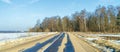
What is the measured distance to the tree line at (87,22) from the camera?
113 m

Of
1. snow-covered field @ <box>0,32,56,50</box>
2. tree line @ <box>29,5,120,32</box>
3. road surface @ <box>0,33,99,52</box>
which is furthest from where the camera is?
tree line @ <box>29,5,120,32</box>

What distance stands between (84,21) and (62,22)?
31.6 m

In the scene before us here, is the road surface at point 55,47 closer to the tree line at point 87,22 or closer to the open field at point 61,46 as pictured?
the open field at point 61,46

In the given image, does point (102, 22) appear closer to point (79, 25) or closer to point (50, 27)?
point (79, 25)

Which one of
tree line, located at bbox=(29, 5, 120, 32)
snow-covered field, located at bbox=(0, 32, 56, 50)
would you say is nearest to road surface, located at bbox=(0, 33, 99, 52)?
snow-covered field, located at bbox=(0, 32, 56, 50)

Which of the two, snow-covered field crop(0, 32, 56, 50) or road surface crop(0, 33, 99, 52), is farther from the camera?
snow-covered field crop(0, 32, 56, 50)

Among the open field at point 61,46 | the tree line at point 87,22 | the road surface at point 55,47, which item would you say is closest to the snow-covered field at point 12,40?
the open field at point 61,46

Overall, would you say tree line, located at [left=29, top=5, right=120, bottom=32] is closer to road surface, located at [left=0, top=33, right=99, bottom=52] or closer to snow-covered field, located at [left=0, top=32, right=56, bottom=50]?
snow-covered field, located at [left=0, top=32, right=56, bottom=50]

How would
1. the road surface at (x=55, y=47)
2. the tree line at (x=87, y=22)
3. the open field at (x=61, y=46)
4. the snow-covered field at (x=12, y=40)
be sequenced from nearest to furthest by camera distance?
the road surface at (x=55, y=47)
the open field at (x=61, y=46)
the snow-covered field at (x=12, y=40)
the tree line at (x=87, y=22)

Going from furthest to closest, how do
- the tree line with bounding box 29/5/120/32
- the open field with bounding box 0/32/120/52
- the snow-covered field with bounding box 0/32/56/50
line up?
the tree line with bounding box 29/5/120/32 → the snow-covered field with bounding box 0/32/56/50 → the open field with bounding box 0/32/120/52

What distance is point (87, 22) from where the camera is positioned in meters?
134

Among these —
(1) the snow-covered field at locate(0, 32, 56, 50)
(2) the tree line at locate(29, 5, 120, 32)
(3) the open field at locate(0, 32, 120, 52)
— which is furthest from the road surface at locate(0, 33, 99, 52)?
(2) the tree line at locate(29, 5, 120, 32)

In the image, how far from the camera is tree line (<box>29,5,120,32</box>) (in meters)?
113

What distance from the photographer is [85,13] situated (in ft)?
442
